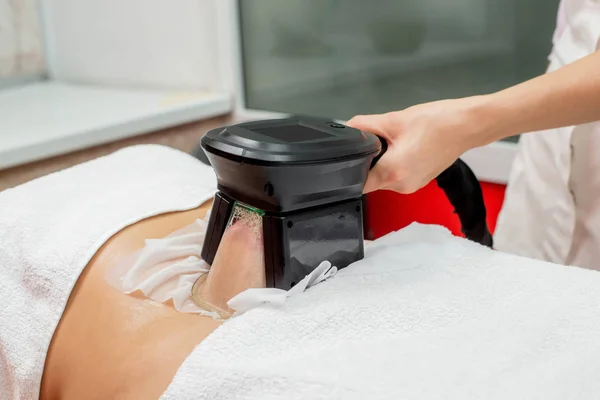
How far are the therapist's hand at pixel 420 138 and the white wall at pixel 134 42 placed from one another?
1117 millimetres

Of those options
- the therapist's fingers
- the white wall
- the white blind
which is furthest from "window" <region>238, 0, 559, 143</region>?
the white blind

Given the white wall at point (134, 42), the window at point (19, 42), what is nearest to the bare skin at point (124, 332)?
the white wall at point (134, 42)

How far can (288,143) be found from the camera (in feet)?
1.98

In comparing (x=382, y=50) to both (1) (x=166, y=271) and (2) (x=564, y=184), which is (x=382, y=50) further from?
(1) (x=166, y=271)

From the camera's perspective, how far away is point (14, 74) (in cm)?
209

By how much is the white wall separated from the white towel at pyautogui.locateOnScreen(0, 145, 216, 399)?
91 centimetres

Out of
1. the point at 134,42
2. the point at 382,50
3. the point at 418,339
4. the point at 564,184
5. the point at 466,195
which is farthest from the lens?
the point at 134,42

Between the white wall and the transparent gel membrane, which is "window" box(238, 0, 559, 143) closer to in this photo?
the white wall

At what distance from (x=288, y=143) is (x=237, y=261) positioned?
0.14 m

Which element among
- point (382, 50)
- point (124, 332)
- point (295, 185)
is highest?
point (382, 50)

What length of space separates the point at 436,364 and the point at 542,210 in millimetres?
620

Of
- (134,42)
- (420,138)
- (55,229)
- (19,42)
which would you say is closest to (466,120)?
(420,138)

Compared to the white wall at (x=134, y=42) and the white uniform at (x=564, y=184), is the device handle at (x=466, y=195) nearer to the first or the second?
the white uniform at (x=564, y=184)

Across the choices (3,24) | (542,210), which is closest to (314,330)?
(542,210)
